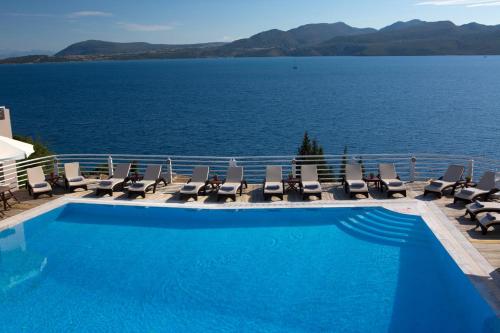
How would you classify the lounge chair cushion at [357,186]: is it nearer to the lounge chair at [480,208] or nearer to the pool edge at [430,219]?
the pool edge at [430,219]

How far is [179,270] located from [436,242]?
5137 millimetres

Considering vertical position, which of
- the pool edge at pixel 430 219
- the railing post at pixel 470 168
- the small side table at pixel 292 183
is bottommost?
the pool edge at pixel 430 219

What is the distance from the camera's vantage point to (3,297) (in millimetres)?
7965

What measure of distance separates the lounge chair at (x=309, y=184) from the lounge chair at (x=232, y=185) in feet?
5.52

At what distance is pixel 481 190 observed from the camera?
1137 centimetres

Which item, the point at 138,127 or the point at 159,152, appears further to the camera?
the point at 138,127

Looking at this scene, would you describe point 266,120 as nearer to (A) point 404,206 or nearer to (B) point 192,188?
(B) point 192,188

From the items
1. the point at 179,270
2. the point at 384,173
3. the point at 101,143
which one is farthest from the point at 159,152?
the point at 179,270

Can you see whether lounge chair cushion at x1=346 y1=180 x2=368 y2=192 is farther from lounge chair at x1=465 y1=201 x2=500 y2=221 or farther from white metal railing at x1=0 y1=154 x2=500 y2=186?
lounge chair at x1=465 y1=201 x2=500 y2=221

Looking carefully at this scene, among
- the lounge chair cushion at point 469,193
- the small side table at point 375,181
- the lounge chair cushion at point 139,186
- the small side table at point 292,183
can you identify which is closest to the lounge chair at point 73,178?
the lounge chair cushion at point 139,186

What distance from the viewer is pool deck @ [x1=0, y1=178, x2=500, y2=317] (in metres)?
8.26

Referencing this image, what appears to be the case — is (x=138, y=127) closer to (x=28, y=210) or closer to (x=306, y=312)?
(x=28, y=210)

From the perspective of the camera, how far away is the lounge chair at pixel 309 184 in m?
12.1

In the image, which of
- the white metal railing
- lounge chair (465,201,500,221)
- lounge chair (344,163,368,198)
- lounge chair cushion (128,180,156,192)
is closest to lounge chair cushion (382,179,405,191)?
lounge chair (344,163,368,198)
